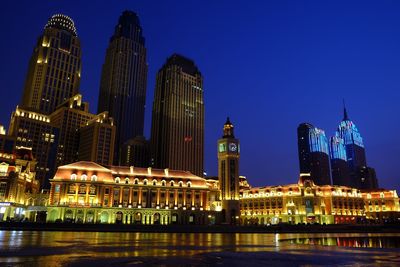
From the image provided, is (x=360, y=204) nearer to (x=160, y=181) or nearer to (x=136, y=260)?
(x=160, y=181)

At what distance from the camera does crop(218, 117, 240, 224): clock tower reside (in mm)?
149875

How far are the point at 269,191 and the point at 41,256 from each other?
159 meters

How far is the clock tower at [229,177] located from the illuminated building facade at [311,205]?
26784mm

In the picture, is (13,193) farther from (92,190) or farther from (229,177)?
(229,177)

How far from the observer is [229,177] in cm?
15425

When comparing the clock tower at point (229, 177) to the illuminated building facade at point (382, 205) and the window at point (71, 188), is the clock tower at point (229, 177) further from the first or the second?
the illuminated building facade at point (382, 205)

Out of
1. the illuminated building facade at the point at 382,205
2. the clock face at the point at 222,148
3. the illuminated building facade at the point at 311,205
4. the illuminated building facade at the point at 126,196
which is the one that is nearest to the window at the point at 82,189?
the illuminated building facade at the point at 126,196

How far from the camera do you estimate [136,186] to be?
12694cm

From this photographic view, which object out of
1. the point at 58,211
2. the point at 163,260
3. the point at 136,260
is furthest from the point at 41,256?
the point at 58,211

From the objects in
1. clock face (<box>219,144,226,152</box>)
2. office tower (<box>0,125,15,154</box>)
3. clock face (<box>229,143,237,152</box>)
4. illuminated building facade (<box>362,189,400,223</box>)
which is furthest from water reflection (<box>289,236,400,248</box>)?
office tower (<box>0,125,15,154</box>)

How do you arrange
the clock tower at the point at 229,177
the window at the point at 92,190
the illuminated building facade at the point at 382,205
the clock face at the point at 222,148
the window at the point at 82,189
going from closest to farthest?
the window at the point at 82,189 < the window at the point at 92,190 < the clock tower at the point at 229,177 < the clock face at the point at 222,148 < the illuminated building facade at the point at 382,205

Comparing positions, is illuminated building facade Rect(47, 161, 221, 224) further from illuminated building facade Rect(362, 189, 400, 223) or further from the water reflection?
illuminated building facade Rect(362, 189, 400, 223)

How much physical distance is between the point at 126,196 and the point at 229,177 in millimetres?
49268

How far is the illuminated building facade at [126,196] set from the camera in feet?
378
